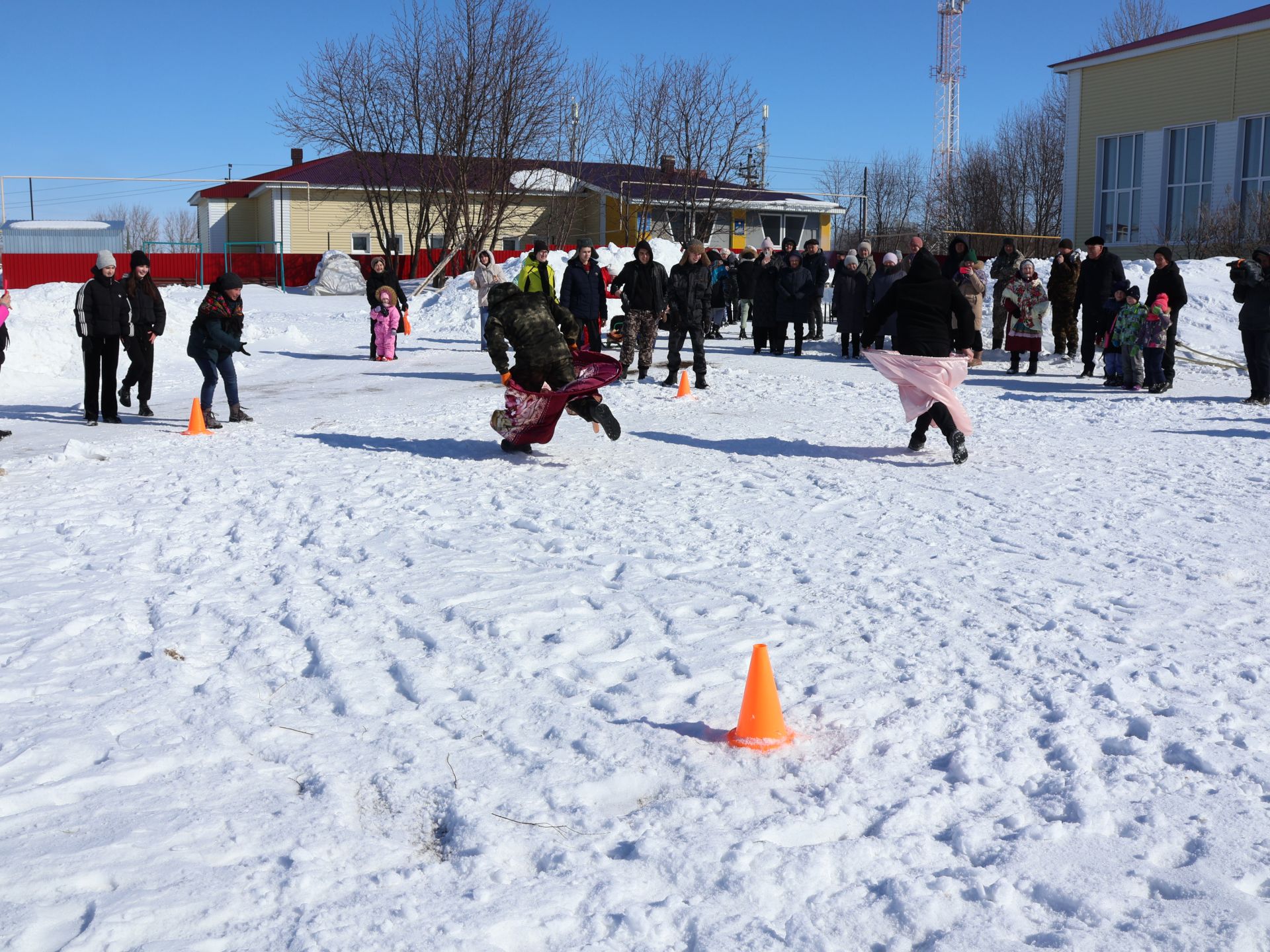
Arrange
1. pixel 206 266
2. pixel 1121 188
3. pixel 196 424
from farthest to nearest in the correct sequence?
pixel 206 266, pixel 1121 188, pixel 196 424

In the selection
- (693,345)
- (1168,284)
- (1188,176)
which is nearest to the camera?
(1168,284)

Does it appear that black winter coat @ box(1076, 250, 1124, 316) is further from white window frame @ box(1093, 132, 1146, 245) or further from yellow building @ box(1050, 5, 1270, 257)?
white window frame @ box(1093, 132, 1146, 245)

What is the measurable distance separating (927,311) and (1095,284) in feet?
21.2

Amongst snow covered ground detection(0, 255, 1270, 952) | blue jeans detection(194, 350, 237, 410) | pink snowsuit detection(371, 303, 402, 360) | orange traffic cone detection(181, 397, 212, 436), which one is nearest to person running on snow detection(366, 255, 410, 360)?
pink snowsuit detection(371, 303, 402, 360)

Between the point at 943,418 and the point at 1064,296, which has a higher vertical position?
Answer: the point at 1064,296

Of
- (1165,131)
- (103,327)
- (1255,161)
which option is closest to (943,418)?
(103,327)

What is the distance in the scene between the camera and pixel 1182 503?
7766 millimetres

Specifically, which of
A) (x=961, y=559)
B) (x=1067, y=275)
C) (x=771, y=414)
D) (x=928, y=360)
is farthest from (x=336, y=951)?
(x=1067, y=275)

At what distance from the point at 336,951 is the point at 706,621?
283cm

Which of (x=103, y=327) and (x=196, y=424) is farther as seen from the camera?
(x=103, y=327)

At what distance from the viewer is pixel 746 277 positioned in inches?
808

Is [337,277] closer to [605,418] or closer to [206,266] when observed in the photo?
[206,266]

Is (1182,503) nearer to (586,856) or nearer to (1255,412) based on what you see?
(1255,412)

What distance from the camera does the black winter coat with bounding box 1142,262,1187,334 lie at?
1316cm
